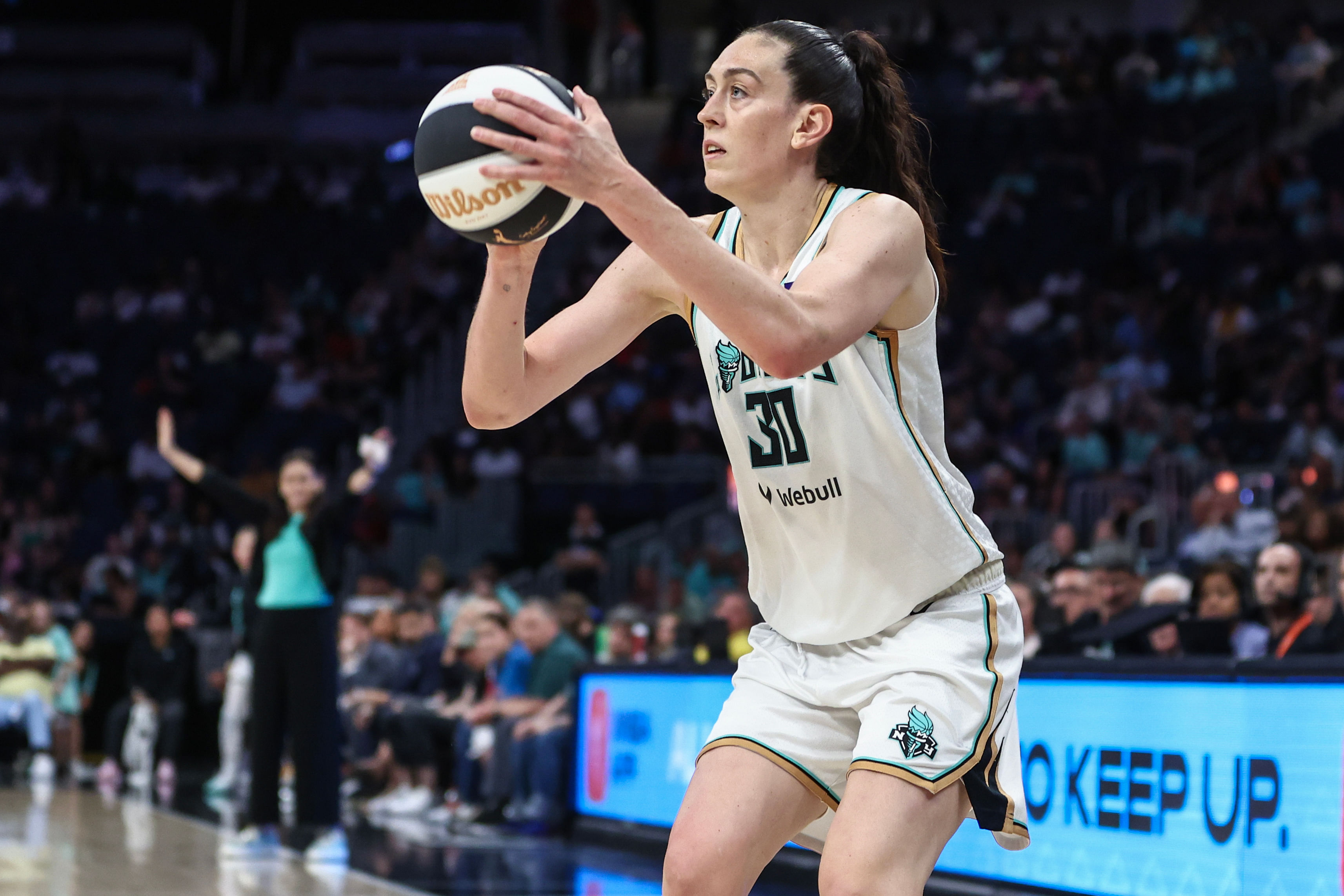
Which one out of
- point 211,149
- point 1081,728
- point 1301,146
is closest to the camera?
point 1081,728

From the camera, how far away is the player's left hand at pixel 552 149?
2346mm

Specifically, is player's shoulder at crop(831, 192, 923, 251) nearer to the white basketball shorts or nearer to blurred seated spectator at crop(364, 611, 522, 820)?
the white basketball shorts

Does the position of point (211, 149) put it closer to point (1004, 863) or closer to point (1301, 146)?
point (1301, 146)

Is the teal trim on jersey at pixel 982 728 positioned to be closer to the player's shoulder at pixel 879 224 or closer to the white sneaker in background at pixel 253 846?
the player's shoulder at pixel 879 224

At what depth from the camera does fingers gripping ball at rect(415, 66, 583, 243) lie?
8.33 ft

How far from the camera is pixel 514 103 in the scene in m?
2.38

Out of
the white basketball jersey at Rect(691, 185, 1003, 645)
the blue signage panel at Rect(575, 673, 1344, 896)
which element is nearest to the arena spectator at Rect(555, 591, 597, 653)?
the blue signage panel at Rect(575, 673, 1344, 896)

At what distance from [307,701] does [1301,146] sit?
43.9 feet

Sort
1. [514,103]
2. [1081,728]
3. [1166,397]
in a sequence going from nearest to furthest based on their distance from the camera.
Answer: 1. [514,103]
2. [1081,728]
3. [1166,397]

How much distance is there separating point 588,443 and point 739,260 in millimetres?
14551

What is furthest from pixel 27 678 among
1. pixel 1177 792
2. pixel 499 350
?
pixel 499 350

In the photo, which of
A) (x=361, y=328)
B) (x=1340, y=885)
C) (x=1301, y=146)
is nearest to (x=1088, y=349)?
(x=1301, y=146)

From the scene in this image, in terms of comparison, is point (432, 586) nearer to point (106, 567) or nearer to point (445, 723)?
point (445, 723)

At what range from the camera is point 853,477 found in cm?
287
